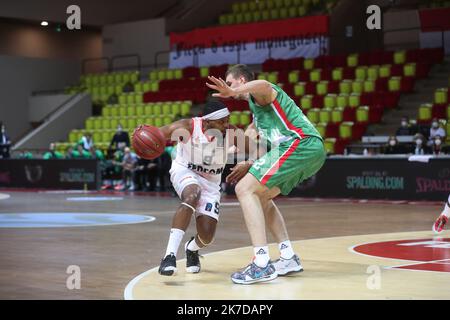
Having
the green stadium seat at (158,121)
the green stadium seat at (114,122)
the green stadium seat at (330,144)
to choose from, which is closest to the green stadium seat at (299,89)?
Result: the green stadium seat at (330,144)

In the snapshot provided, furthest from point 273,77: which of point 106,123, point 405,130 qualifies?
point 405,130

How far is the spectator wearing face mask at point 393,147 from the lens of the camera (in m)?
20.2

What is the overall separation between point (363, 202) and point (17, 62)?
19.6m

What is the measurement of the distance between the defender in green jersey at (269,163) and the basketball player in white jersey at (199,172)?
48 cm

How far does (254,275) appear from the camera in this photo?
704 centimetres

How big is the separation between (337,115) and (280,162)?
17.3 meters

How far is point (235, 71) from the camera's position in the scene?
732 centimetres

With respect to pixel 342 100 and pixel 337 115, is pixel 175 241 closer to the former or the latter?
pixel 337 115

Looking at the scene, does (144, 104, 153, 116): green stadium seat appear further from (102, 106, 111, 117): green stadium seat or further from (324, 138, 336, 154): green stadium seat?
(324, 138, 336, 154): green stadium seat

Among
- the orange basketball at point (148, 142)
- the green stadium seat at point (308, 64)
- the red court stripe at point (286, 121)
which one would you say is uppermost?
the green stadium seat at point (308, 64)

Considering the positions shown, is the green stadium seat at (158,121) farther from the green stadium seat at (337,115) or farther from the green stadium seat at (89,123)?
the green stadium seat at (337,115)

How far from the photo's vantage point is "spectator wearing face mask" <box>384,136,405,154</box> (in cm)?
2016
